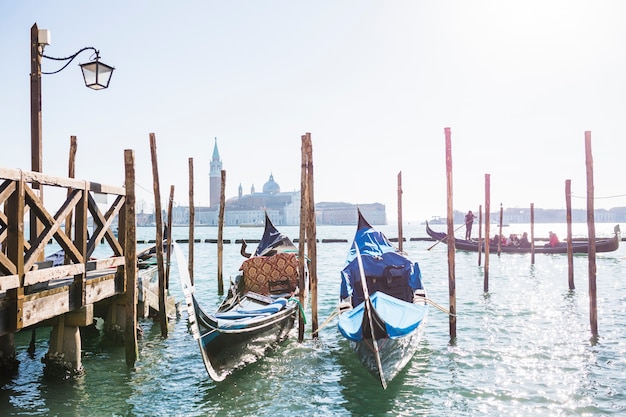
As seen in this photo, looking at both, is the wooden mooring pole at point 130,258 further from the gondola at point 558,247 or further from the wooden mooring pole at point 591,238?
the gondola at point 558,247

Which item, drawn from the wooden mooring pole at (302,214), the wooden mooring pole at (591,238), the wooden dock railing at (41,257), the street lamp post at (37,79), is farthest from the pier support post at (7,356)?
the wooden mooring pole at (591,238)

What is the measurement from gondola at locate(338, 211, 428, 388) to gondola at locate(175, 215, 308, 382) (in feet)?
2.79

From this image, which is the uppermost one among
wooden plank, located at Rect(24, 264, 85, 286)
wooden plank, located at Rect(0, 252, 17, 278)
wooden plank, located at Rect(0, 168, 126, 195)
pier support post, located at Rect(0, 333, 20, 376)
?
wooden plank, located at Rect(0, 168, 126, 195)

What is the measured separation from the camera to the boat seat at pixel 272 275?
322 inches

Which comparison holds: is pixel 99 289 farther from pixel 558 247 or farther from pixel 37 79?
pixel 558 247

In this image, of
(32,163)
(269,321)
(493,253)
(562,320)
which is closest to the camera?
(32,163)

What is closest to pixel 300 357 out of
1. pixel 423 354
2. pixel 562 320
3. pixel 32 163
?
pixel 423 354

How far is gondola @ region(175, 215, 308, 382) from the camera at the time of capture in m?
4.59

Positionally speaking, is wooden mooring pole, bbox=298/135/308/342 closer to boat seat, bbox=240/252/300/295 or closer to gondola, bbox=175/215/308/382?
gondola, bbox=175/215/308/382

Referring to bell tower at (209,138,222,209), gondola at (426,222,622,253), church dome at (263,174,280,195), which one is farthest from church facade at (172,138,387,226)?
gondola at (426,222,622,253)

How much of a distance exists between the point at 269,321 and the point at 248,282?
103 inches

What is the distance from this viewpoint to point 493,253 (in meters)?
23.0

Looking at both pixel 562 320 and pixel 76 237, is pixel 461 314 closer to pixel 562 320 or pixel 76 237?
pixel 562 320

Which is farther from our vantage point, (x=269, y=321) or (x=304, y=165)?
(x=304, y=165)
